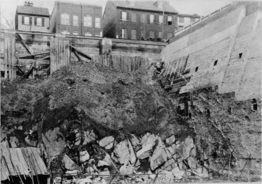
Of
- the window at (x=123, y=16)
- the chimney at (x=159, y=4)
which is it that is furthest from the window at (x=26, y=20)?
the chimney at (x=159, y=4)

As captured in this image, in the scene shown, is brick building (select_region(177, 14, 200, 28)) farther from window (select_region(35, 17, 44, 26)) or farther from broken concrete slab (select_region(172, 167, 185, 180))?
broken concrete slab (select_region(172, 167, 185, 180))

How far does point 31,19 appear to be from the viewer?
44219 millimetres

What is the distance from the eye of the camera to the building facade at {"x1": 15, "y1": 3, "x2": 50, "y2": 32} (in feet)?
143

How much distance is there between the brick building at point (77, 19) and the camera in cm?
4075

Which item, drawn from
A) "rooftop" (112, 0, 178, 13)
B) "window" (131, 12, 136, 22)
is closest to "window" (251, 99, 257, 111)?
"window" (131, 12, 136, 22)

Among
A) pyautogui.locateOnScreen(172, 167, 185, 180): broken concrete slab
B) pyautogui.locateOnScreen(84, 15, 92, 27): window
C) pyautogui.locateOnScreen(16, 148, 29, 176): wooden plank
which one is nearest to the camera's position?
pyautogui.locateOnScreen(16, 148, 29, 176): wooden plank

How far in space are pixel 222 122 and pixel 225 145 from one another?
1.31 metres

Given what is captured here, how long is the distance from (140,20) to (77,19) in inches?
248

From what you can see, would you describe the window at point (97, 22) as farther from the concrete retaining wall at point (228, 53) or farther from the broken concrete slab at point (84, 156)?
the broken concrete slab at point (84, 156)

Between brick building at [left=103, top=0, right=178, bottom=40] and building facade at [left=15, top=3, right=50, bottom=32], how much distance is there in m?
7.19

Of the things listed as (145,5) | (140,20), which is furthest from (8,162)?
(145,5)

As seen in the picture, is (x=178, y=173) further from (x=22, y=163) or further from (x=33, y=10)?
(x=33, y=10)

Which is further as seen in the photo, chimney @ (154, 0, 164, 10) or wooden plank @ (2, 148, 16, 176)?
chimney @ (154, 0, 164, 10)

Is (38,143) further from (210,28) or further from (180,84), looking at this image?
(210,28)
